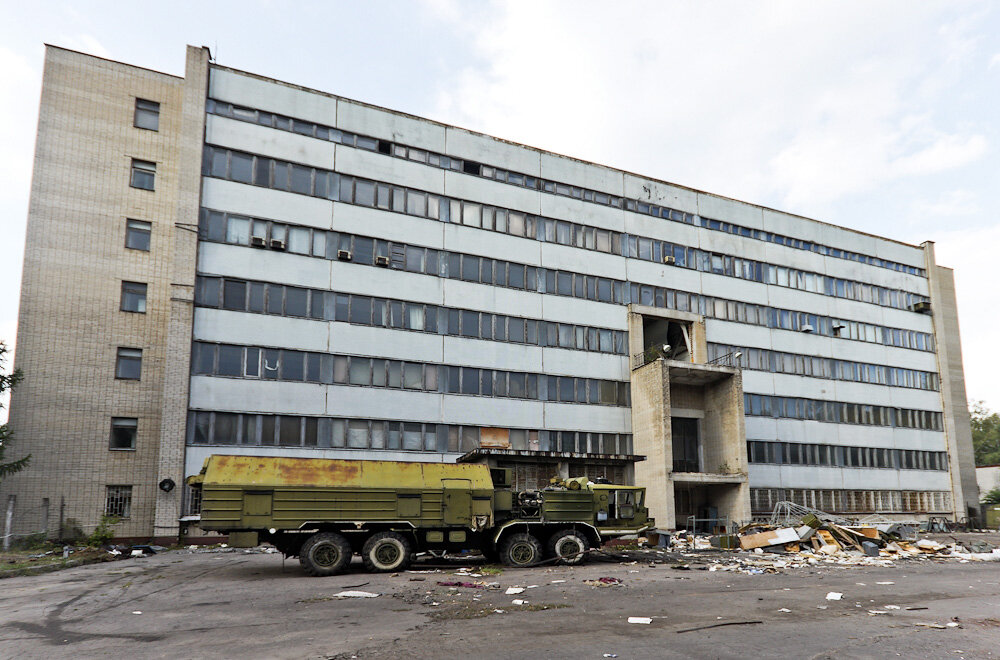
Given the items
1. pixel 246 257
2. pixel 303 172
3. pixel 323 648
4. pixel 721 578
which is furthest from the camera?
pixel 303 172

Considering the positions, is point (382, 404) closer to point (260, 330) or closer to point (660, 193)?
point (260, 330)

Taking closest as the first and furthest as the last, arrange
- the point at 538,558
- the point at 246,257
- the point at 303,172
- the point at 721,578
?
1. the point at 721,578
2. the point at 538,558
3. the point at 246,257
4. the point at 303,172

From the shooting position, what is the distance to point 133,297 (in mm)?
27422

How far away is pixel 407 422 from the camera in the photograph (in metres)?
29.2

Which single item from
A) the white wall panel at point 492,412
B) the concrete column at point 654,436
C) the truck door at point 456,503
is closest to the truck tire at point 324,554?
the truck door at point 456,503

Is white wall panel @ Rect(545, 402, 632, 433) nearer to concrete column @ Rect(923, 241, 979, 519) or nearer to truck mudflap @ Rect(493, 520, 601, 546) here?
truck mudflap @ Rect(493, 520, 601, 546)

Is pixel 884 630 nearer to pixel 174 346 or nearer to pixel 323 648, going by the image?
pixel 323 648

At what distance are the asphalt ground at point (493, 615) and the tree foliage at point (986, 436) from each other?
7820 centimetres

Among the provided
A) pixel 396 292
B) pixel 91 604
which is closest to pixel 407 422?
pixel 396 292

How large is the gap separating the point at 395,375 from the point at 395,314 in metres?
2.72

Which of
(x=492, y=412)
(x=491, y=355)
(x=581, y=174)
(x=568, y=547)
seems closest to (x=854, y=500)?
(x=492, y=412)

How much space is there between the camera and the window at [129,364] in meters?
26.6

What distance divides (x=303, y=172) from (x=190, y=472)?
523 inches

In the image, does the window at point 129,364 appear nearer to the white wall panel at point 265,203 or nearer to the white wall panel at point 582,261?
the white wall panel at point 265,203
